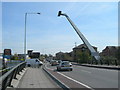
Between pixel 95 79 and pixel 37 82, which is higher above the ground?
pixel 37 82

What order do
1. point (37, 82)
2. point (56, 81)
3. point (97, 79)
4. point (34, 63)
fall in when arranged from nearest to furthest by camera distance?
point (37, 82) < point (56, 81) < point (97, 79) < point (34, 63)

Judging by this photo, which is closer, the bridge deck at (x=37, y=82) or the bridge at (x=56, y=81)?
the bridge at (x=56, y=81)

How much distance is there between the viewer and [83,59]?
6875cm

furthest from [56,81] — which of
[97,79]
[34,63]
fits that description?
[34,63]

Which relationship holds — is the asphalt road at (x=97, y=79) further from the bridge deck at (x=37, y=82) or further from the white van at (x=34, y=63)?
the white van at (x=34, y=63)

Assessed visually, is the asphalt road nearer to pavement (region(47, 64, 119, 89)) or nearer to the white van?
pavement (region(47, 64, 119, 89))

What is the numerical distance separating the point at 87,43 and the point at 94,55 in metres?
13.9

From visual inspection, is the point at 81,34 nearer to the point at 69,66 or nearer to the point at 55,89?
the point at 69,66

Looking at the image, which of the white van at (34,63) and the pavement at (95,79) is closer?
the pavement at (95,79)

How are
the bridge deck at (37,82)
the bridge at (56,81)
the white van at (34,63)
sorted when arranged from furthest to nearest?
the white van at (34,63), the bridge deck at (37,82), the bridge at (56,81)

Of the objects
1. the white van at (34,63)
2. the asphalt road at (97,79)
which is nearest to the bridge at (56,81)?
the asphalt road at (97,79)

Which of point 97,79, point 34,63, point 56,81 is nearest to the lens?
point 56,81

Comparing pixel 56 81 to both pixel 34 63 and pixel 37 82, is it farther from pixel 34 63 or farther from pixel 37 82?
pixel 34 63

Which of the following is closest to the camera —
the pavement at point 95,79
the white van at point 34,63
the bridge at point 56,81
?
the bridge at point 56,81
